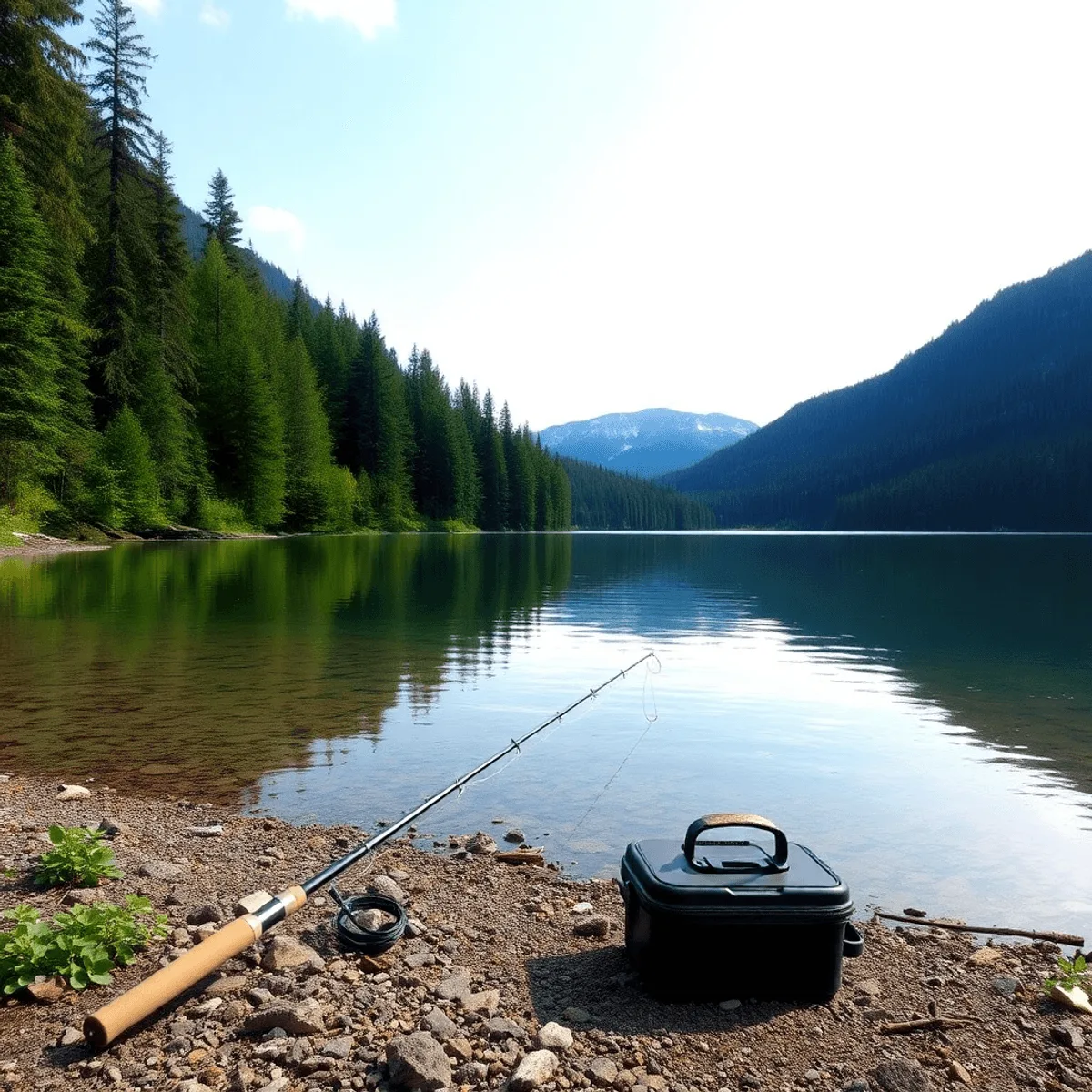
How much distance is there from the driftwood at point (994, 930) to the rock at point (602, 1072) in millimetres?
2715

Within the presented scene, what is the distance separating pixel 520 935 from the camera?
475 cm

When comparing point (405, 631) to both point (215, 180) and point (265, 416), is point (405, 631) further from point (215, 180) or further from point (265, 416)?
point (215, 180)

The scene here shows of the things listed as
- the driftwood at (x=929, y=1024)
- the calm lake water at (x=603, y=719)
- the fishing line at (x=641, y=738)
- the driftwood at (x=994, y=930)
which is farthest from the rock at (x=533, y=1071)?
the fishing line at (x=641, y=738)

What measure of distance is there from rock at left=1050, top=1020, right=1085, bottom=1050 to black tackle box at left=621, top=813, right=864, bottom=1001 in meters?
0.94

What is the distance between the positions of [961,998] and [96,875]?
5.01m

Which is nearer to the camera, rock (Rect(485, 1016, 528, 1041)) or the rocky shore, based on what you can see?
the rocky shore

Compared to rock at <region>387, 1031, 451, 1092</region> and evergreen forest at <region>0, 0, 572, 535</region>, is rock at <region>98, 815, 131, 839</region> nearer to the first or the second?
rock at <region>387, 1031, 451, 1092</region>

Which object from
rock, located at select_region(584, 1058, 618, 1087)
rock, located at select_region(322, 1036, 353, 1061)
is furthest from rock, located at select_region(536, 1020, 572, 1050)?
rock, located at select_region(322, 1036, 353, 1061)

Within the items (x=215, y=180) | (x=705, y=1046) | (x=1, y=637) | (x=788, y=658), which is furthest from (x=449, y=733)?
(x=215, y=180)

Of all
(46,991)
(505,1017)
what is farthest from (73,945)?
(505,1017)

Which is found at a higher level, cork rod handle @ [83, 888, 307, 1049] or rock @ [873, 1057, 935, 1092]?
cork rod handle @ [83, 888, 307, 1049]

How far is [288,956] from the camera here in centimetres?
413

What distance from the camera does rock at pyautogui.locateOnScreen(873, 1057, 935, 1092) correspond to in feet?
10.9

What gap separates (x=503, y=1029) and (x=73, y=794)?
5.38 metres
